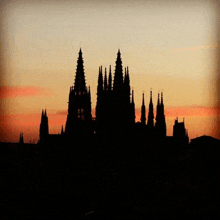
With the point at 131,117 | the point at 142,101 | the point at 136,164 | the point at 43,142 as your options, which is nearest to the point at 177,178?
the point at 136,164

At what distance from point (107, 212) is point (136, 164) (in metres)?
55.1

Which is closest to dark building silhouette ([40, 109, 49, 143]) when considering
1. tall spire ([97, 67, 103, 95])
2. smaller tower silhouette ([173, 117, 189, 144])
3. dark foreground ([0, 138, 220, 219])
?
dark foreground ([0, 138, 220, 219])

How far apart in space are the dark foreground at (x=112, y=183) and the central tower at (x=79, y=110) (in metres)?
4.63

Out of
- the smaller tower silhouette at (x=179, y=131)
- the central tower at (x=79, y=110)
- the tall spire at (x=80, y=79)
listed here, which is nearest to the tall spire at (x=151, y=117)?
the smaller tower silhouette at (x=179, y=131)

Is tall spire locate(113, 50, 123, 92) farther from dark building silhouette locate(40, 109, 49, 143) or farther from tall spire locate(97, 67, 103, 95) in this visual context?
dark building silhouette locate(40, 109, 49, 143)

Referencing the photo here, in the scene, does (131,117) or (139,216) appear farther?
(131,117)

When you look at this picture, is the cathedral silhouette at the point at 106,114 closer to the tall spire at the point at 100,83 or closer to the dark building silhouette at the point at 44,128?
the tall spire at the point at 100,83

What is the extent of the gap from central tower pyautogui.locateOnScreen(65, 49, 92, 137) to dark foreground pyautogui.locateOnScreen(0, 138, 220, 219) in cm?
463

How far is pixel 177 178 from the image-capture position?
91125 millimetres

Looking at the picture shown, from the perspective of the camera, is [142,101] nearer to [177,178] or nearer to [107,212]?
[177,178]

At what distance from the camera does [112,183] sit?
94625mm

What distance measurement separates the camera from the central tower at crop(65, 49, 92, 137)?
12588 cm

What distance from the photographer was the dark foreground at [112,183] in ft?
232

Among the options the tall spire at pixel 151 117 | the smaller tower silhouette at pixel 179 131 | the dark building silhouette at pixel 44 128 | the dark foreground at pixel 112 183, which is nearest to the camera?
the dark foreground at pixel 112 183
